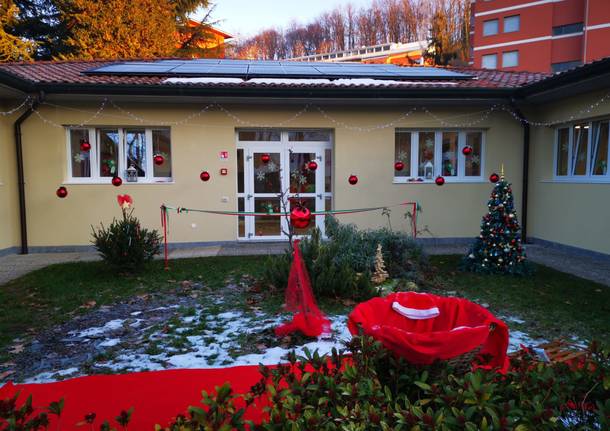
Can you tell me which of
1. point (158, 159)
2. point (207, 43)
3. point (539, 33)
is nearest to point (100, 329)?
point (158, 159)

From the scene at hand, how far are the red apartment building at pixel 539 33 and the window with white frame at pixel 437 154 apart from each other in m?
31.0

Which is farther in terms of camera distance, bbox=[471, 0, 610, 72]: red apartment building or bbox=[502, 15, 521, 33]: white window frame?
bbox=[502, 15, 521, 33]: white window frame

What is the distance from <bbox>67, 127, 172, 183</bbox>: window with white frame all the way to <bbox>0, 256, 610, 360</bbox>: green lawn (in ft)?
8.15

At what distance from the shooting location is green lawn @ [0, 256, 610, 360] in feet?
15.9

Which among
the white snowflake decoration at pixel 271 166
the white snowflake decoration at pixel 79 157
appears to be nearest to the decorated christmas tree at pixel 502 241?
the white snowflake decoration at pixel 271 166

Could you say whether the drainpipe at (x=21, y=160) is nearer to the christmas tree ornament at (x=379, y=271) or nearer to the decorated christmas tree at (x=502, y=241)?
the christmas tree ornament at (x=379, y=271)

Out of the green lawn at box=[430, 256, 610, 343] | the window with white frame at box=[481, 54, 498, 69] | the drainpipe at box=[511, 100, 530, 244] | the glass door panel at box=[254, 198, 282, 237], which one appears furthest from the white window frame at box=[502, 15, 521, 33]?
the green lawn at box=[430, 256, 610, 343]

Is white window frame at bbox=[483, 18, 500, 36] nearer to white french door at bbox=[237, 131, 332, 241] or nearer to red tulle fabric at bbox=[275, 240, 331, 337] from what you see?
white french door at bbox=[237, 131, 332, 241]

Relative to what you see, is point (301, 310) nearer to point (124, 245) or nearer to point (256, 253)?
point (124, 245)

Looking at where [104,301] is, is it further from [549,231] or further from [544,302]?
[549,231]

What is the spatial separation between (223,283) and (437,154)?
20.7ft

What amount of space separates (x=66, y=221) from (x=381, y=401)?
958 cm

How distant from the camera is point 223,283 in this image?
6699mm

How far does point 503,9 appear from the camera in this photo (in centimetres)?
3825
